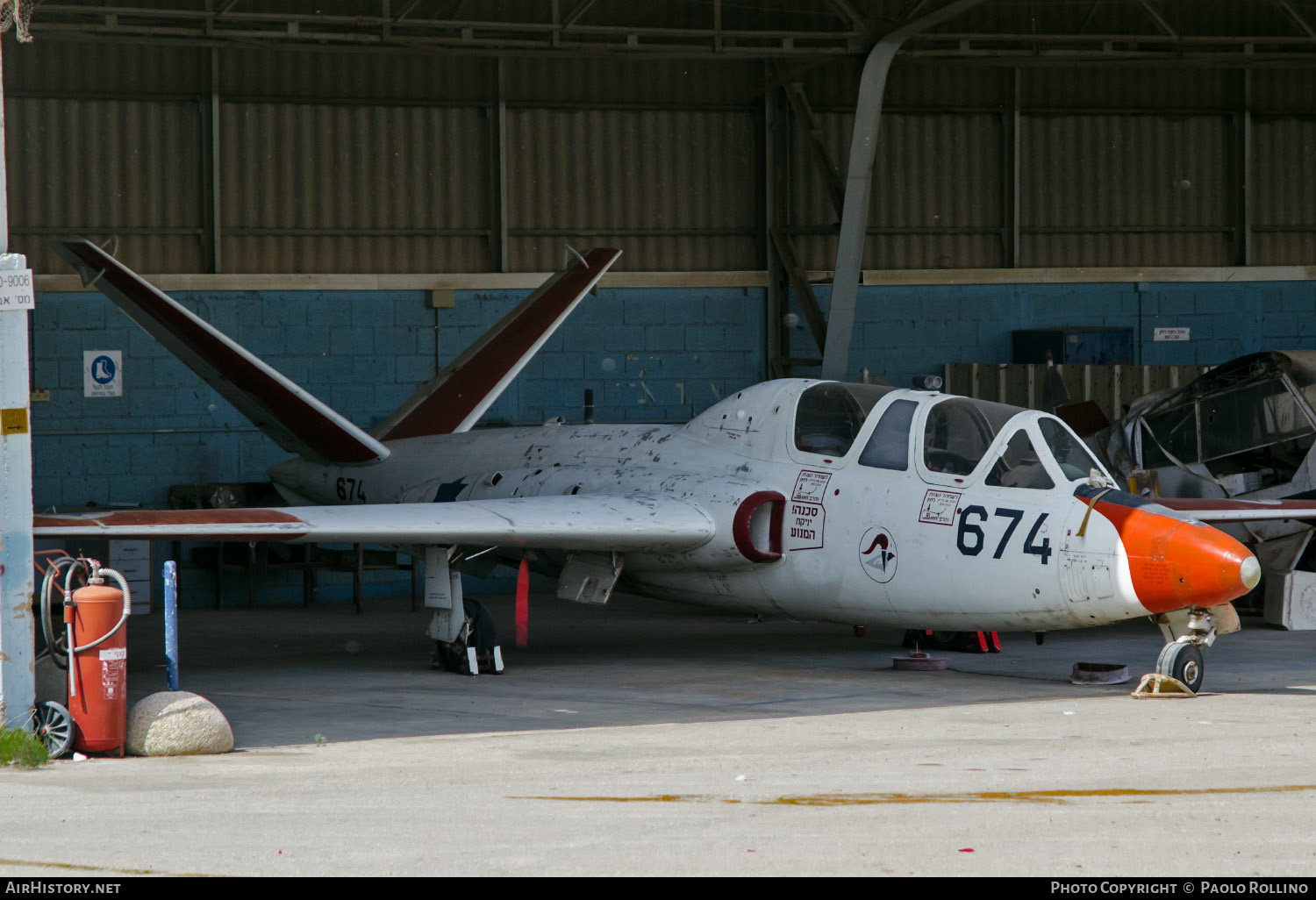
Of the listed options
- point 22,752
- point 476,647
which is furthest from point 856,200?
point 22,752

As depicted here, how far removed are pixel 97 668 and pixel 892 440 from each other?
6.43m

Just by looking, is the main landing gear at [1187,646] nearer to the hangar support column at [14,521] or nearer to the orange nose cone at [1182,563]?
the orange nose cone at [1182,563]

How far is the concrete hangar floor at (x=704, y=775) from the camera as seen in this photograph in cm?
656

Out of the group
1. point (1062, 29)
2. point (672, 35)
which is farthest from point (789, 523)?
point (1062, 29)

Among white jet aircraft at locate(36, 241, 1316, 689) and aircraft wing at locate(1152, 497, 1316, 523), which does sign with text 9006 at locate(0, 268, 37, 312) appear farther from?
aircraft wing at locate(1152, 497, 1316, 523)

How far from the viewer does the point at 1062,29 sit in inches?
977

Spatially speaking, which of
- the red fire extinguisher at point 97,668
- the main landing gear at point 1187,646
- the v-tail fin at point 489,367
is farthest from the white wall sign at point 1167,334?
the red fire extinguisher at point 97,668

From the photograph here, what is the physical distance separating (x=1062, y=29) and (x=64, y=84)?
14259 mm

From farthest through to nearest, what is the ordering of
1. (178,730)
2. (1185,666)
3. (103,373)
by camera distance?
(103,373)
(1185,666)
(178,730)

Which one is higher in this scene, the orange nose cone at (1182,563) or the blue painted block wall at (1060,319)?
the blue painted block wall at (1060,319)

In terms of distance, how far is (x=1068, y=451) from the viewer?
1257 cm

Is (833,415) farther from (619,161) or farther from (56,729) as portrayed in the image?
(619,161)

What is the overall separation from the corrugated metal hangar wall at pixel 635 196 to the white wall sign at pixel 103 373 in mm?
122

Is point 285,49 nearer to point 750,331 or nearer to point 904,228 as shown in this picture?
point 750,331
